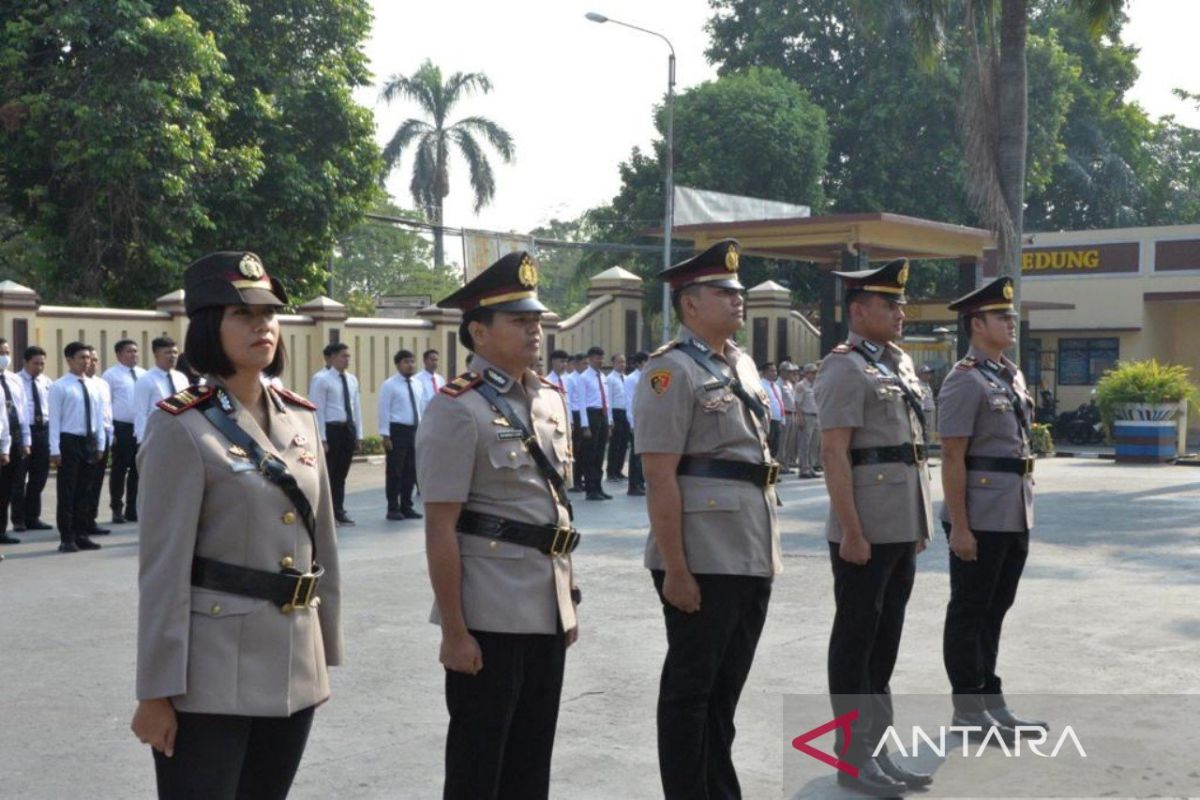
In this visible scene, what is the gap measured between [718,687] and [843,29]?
126 feet

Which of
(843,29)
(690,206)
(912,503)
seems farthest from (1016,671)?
(843,29)

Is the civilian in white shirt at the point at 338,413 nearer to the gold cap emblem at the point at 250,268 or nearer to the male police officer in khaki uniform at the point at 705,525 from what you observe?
the male police officer in khaki uniform at the point at 705,525

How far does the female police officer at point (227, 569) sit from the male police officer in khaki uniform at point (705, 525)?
1.47 m

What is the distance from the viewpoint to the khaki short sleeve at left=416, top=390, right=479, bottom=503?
3855mm

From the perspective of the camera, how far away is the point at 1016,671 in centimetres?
702

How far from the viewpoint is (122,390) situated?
1409 centimetres

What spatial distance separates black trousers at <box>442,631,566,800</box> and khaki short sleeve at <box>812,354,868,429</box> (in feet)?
5.90

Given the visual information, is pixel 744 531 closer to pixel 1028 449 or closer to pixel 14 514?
pixel 1028 449

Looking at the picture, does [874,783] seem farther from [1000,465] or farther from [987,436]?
[987,436]

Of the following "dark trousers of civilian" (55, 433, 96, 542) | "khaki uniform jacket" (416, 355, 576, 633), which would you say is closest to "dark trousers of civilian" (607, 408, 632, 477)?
"dark trousers of civilian" (55, 433, 96, 542)

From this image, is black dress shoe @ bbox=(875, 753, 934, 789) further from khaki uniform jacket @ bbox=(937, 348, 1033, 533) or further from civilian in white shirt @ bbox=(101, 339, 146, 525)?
civilian in white shirt @ bbox=(101, 339, 146, 525)

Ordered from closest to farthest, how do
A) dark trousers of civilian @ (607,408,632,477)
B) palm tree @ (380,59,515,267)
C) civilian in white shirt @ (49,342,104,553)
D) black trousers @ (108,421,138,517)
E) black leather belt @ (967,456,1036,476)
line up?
black leather belt @ (967,456,1036,476), civilian in white shirt @ (49,342,104,553), black trousers @ (108,421,138,517), dark trousers of civilian @ (607,408,632,477), palm tree @ (380,59,515,267)

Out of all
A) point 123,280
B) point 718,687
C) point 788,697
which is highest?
point 123,280

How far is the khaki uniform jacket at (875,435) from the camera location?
5.28 m
